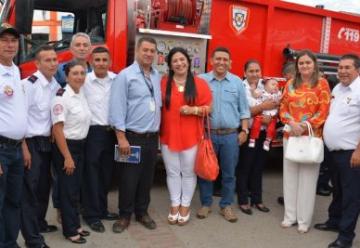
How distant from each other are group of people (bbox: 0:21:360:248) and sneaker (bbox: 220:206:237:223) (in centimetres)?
1

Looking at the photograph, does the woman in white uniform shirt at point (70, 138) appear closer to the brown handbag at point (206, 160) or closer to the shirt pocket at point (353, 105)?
the brown handbag at point (206, 160)

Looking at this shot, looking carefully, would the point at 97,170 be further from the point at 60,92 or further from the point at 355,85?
the point at 355,85

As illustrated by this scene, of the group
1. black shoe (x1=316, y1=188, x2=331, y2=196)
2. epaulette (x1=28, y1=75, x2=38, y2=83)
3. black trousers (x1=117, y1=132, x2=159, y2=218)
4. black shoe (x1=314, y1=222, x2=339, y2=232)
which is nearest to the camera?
epaulette (x1=28, y1=75, x2=38, y2=83)

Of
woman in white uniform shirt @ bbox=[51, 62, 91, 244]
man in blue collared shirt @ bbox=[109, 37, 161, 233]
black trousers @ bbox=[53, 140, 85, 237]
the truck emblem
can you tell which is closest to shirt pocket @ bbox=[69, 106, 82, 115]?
woman in white uniform shirt @ bbox=[51, 62, 91, 244]

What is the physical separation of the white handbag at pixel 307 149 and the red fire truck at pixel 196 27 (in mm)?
1588

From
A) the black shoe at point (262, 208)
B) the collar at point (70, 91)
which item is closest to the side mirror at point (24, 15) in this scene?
the collar at point (70, 91)

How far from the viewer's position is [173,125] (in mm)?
4305

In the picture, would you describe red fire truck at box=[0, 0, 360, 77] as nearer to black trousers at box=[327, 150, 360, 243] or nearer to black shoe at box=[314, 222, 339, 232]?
black trousers at box=[327, 150, 360, 243]

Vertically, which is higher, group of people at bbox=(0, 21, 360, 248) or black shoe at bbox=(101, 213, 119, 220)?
group of people at bbox=(0, 21, 360, 248)

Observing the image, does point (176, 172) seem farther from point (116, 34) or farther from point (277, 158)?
point (277, 158)

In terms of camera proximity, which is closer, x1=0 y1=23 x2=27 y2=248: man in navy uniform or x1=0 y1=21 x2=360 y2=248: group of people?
x1=0 y1=23 x2=27 y2=248: man in navy uniform

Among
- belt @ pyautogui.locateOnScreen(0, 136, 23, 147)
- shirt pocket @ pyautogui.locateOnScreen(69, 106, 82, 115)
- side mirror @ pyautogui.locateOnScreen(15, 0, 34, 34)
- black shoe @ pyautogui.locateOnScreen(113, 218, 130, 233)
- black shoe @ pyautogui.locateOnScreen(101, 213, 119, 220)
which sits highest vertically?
side mirror @ pyautogui.locateOnScreen(15, 0, 34, 34)

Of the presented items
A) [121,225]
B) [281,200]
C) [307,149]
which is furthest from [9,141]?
[281,200]

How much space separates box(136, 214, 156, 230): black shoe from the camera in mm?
4367
